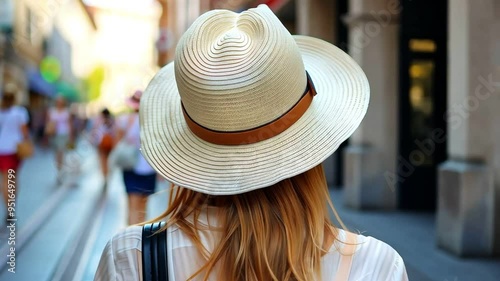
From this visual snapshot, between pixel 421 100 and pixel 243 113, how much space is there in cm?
800

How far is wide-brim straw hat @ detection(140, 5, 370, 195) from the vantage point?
126cm

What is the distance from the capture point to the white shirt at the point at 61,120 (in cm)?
1148

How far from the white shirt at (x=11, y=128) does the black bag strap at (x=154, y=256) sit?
6.20 metres

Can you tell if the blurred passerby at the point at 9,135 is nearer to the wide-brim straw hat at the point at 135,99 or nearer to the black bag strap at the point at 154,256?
the wide-brim straw hat at the point at 135,99

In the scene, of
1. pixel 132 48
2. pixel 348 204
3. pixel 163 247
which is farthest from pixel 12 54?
pixel 132 48

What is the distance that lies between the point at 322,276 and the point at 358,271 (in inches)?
3.4

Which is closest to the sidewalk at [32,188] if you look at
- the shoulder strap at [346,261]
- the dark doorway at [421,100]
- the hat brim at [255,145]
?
the dark doorway at [421,100]

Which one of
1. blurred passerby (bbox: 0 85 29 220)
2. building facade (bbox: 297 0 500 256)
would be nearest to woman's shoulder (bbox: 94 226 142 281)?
blurred passerby (bbox: 0 85 29 220)

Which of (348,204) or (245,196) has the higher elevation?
(245,196)

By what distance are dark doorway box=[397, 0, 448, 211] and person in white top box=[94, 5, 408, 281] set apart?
7.56 meters

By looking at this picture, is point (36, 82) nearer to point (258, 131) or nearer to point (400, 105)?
point (400, 105)

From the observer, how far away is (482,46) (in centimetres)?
564

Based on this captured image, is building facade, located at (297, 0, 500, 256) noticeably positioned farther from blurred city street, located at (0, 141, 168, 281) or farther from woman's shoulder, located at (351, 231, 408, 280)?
woman's shoulder, located at (351, 231, 408, 280)

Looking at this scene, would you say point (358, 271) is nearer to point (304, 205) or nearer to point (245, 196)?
point (304, 205)
